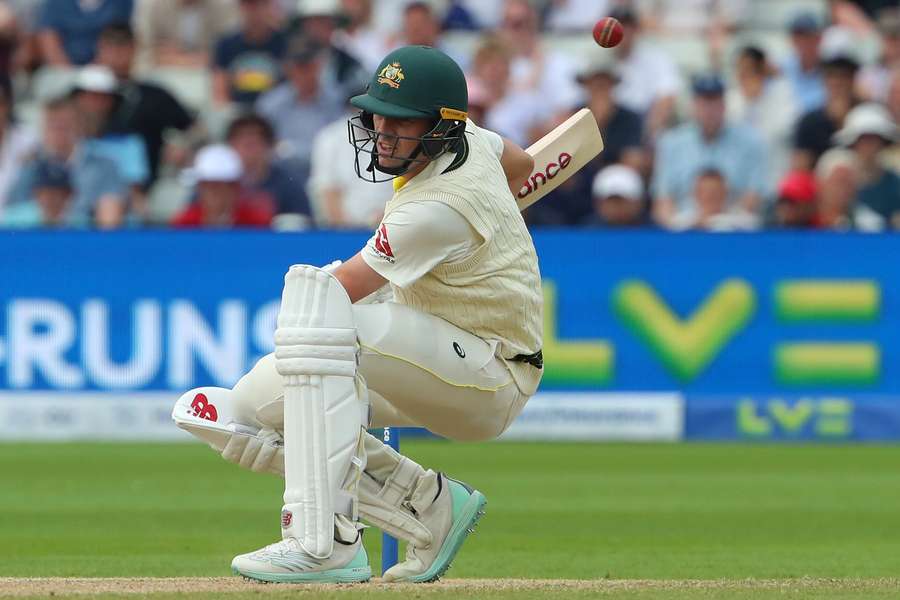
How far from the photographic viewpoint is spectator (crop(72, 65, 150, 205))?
13.6 metres

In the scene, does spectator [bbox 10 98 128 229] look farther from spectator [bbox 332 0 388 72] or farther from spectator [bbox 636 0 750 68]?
spectator [bbox 636 0 750 68]

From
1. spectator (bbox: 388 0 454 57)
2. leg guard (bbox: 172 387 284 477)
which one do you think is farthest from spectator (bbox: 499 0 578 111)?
leg guard (bbox: 172 387 284 477)

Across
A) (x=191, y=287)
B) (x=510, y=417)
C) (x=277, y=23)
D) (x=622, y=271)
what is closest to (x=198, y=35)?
(x=277, y=23)

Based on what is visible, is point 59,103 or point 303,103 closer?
point 59,103

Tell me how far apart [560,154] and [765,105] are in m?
8.63

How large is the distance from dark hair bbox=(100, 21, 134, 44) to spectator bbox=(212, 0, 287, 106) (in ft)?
3.05

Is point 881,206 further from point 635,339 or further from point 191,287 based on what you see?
point 191,287

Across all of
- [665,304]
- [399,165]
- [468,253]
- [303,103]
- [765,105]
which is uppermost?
[399,165]

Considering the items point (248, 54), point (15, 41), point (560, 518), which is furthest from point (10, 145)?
point (560, 518)

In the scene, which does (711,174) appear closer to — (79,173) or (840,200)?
(840,200)

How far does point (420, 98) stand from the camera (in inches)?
217

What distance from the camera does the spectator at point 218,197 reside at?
1284 centimetres

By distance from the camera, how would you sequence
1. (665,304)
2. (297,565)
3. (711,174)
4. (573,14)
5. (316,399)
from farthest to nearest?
(573,14) < (711,174) < (665,304) < (297,565) < (316,399)

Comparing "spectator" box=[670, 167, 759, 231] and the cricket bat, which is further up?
the cricket bat
